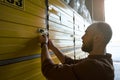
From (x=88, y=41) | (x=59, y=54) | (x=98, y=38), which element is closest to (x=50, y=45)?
(x=59, y=54)

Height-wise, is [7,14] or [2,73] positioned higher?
[7,14]

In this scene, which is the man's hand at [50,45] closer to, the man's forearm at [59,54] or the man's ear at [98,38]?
the man's forearm at [59,54]

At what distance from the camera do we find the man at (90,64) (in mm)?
1854

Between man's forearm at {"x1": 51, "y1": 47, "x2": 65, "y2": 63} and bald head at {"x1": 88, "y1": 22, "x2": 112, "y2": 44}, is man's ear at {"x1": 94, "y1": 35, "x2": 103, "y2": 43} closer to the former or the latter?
bald head at {"x1": 88, "y1": 22, "x2": 112, "y2": 44}

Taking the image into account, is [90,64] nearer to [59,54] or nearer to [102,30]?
[102,30]

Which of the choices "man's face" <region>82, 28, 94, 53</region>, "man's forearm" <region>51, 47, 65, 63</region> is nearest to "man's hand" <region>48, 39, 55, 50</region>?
"man's forearm" <region>51, 47, 65, 63</region>

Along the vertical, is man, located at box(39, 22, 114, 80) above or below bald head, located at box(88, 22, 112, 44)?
below

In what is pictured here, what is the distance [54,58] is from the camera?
2516 millimetres

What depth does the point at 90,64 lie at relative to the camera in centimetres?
186

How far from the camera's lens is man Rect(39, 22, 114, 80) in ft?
6.08

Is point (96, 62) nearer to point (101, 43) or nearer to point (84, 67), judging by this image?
point (84, 67)

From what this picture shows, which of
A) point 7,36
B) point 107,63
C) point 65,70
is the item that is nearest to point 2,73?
point 7,36

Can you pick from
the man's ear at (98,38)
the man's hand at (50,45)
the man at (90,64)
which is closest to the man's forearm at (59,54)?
the man's hand at (50,45)

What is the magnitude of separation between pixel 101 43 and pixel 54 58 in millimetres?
636
